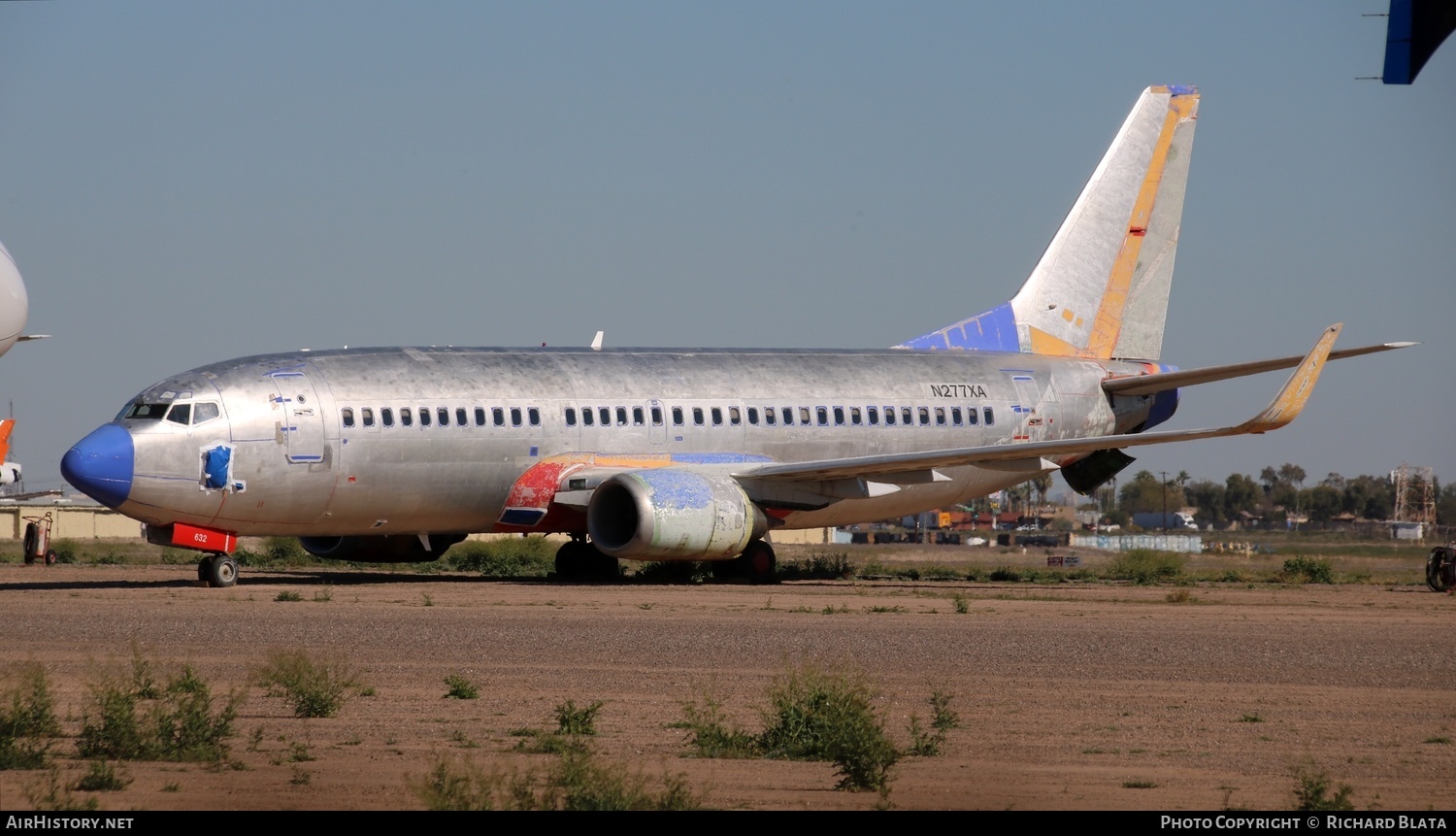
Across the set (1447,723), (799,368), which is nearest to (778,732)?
(1447,723)

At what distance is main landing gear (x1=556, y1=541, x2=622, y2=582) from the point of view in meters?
31.7

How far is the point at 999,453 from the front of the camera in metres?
29.2

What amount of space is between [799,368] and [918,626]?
12047 millimetres

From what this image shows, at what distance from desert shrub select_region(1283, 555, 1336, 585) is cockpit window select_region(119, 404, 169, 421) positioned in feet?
66.5

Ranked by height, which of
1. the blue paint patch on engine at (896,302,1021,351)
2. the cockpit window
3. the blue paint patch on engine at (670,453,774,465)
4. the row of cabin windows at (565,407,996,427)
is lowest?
the blue paint patch on engine at (670,453,774,465)

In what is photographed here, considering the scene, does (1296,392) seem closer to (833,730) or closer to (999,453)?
(999,453)

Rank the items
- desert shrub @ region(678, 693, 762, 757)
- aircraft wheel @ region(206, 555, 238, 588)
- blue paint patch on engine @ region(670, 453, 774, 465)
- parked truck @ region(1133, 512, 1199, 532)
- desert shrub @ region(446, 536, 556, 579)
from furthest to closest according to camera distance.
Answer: parked truck @ region(1133, 512, 1199, 532)
desert shrub @ region(446, 536, 556, 579)
blue paint patch on engine @ region(670, 453, 774, 465)
aircraft wheel @ region(206, 555, 238, 588)
desert shrub @ region(678, 693, 762, 757)

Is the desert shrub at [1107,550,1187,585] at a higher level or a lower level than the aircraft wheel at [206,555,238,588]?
lower

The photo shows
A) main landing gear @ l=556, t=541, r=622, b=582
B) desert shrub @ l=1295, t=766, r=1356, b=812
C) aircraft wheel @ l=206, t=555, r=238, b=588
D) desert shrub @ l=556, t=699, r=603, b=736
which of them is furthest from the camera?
main landing gear @ l=556, t=541, r=622, b=582

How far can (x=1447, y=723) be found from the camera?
13117mm

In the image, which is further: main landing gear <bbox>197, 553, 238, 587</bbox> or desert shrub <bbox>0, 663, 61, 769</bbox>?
main landing gear <bbox>197, 553, 238, 587</bbox>

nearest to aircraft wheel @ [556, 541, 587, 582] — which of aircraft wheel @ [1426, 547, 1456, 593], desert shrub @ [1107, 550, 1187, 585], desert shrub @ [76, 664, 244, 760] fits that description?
desert shrub @ [1107, 550, 1187, 585]

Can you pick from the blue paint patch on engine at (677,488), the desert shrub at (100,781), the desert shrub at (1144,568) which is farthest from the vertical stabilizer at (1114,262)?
the desert shrub at (100,781)

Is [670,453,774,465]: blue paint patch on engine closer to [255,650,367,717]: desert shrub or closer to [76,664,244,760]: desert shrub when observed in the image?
[255,650,367,717]: desert shrub
